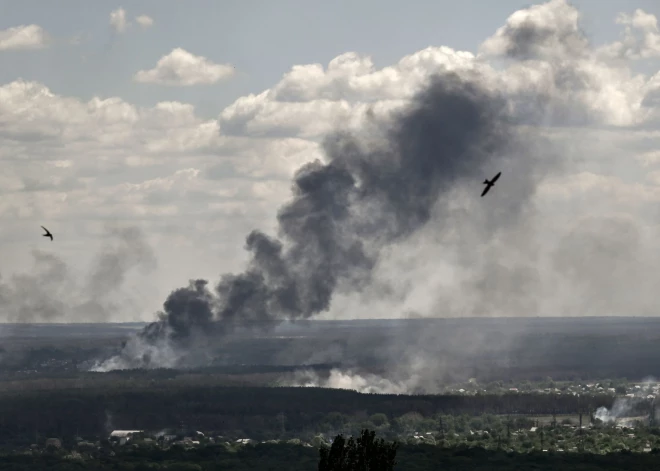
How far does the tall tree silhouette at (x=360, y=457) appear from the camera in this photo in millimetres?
156750

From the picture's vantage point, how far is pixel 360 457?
523 ft

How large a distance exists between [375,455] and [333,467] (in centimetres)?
488

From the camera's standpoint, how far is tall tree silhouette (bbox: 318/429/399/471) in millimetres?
156750

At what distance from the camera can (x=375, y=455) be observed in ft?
521

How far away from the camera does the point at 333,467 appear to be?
6161 inches
